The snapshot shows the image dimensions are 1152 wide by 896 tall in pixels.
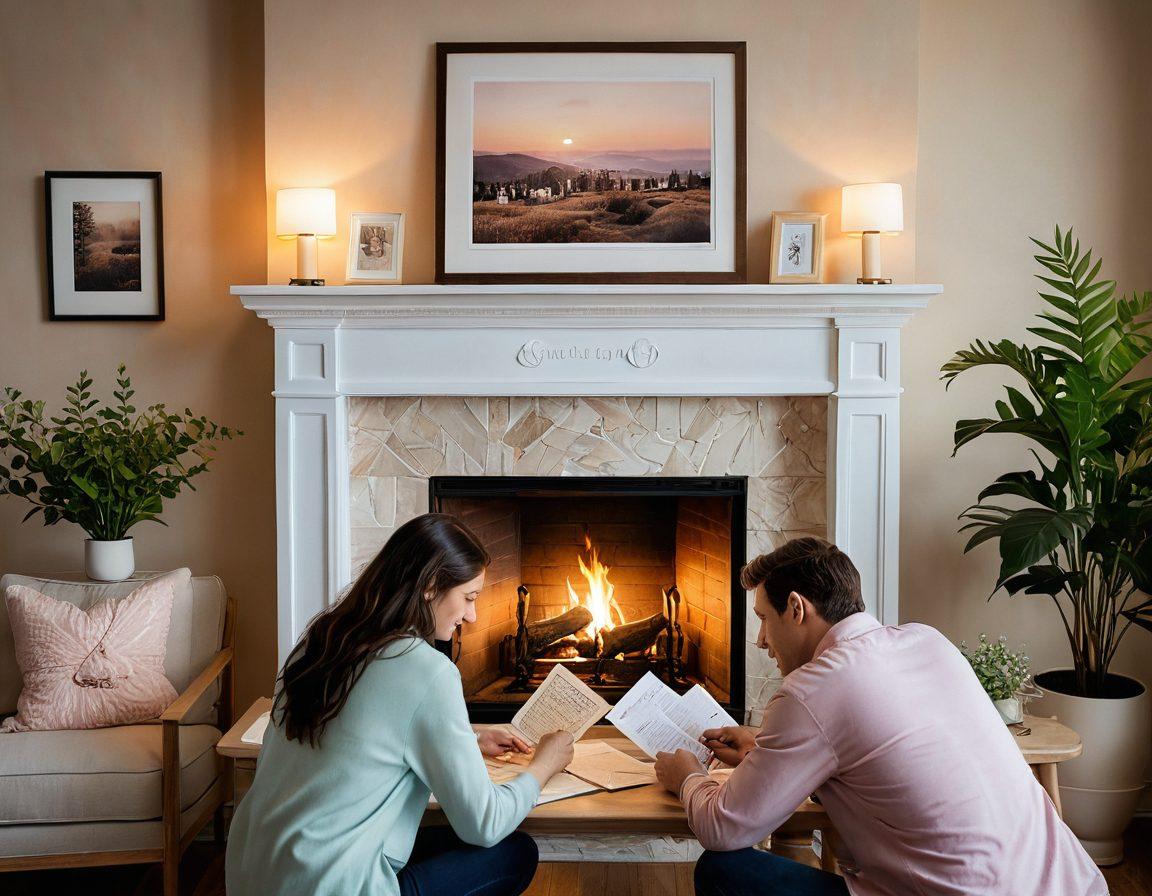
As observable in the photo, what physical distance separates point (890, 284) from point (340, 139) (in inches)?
65.2

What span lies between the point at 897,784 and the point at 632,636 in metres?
1.71

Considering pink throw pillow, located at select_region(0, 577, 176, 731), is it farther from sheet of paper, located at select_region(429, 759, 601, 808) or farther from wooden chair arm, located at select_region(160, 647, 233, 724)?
sheet of paper, located at select_region(429, 759, 601, 808)

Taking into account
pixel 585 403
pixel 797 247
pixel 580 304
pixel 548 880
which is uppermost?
pixel 797 247

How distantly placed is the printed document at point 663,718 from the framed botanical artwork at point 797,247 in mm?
1294

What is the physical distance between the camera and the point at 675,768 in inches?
75.2

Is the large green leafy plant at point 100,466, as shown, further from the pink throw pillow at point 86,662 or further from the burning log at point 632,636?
the burning log at point 632,636

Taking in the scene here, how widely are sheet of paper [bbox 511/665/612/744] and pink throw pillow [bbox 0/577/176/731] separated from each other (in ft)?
3.82

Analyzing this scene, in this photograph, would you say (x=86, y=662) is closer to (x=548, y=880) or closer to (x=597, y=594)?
(x=548, y=880)

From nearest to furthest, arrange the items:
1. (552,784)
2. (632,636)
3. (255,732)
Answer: (552,784), (255,732), (632,636)

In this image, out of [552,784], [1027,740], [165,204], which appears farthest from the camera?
[165,204]

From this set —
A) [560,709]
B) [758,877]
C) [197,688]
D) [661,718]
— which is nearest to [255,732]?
[197,688]

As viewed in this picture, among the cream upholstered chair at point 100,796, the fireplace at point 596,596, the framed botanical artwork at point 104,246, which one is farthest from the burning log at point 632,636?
the framed botanical artwork at point 104,246

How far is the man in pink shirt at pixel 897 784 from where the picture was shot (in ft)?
4.93

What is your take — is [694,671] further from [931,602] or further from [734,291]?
[734,291]
